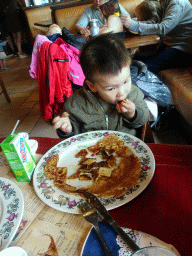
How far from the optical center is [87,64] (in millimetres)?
1018

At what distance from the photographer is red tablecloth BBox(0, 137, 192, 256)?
544mm

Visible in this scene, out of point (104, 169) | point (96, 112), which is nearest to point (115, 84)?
point (96, 112)

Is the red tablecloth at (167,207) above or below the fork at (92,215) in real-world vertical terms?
below

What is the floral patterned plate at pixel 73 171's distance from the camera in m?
0.64

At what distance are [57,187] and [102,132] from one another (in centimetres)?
38

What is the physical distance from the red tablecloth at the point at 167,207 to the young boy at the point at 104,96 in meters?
0.39

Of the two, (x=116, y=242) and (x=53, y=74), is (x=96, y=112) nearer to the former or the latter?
(x=116, y=242)

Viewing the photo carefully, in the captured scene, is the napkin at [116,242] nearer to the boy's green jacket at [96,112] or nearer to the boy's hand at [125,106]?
the boy's hand at [125,106]

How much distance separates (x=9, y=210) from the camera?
2.14 feet

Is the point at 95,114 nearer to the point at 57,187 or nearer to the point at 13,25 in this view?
the point at 57,187

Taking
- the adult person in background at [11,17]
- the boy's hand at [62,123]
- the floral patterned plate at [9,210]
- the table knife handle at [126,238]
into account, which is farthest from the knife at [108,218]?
the adult person in background at [11,17]

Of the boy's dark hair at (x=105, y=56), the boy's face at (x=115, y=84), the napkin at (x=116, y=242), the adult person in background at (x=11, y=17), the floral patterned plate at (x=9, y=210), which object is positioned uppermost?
the adult person in background at (x=11, y=17)

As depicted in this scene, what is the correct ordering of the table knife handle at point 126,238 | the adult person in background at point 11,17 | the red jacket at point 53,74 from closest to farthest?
the table knife handle at point 126,238, the red jacket at point 53,74, the adult person in background at point 11,17

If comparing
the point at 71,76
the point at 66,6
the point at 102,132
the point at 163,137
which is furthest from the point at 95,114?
the point at 66,6
